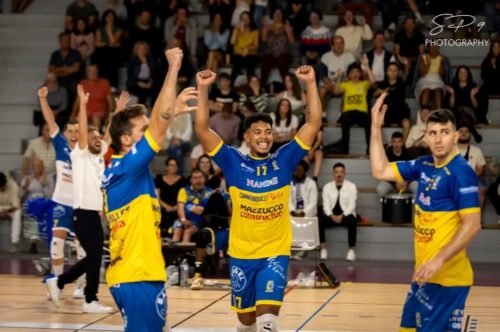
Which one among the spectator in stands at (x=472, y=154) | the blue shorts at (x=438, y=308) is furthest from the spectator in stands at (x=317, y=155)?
the blue shorts at (x=438, y=308)

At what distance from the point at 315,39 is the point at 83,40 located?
5.56 m

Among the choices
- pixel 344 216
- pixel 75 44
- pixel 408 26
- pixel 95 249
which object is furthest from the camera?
pixel 75 44

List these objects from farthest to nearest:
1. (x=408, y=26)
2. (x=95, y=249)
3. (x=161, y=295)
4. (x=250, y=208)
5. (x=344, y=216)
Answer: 1. (x=408, y=26)
2. (x=344, y=216)
3. (x=95, y=249)
4. (x=250, y=208)
5. (x=161, y=295)

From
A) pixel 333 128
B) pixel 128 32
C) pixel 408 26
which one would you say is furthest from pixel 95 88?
pixel 408 26

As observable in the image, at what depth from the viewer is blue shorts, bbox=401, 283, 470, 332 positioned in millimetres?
7055

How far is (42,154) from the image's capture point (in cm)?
2109

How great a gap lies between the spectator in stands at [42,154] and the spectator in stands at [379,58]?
7.22 metres

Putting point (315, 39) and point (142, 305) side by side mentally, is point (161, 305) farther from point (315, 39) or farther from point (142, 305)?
point (315, 39)

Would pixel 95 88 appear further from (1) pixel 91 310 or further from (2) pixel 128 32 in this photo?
(1) pixel 91 310

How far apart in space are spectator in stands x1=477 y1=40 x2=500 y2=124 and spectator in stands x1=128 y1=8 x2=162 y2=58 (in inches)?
294

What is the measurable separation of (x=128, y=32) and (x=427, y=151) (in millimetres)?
7926

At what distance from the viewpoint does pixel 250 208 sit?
885 centimetres

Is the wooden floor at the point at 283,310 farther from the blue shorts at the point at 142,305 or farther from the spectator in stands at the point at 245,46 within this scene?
the spectator in stands at the point at 245,46

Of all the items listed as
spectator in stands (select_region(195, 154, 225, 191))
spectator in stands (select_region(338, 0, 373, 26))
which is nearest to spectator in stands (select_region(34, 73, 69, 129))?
spectator in stands (select_region(195, 154, 225, 191))
